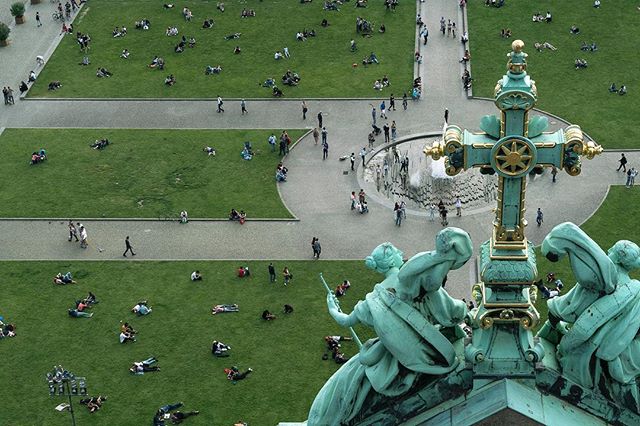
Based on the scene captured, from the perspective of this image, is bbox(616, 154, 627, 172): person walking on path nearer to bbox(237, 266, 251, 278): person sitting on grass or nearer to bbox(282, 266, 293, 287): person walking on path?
bbox(282, 266, 293, 287): person walking on path

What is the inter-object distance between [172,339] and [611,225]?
103ft

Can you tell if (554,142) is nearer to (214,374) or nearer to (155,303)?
(214,374)

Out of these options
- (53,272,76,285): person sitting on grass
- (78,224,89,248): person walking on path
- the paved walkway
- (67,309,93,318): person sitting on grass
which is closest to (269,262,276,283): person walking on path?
the paved walkway

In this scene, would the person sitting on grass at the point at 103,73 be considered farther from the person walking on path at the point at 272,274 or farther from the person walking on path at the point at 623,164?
the person walking on path at the point at 623,164

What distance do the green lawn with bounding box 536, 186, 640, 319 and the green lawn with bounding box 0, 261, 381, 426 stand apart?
1179 cm

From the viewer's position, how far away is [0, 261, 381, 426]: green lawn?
77.2 m

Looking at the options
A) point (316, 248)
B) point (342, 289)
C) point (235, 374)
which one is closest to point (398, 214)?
point (316, 248)

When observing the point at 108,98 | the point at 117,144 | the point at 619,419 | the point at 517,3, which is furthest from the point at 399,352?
the point at 517,3

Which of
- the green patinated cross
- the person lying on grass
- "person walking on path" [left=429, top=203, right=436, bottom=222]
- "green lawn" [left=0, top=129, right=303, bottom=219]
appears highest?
the green patinated cross

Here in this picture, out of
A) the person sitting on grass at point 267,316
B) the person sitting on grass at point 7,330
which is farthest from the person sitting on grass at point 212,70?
the person sitting on grass at point 7,330

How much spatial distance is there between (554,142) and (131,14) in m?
110

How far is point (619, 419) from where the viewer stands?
32312 millimetres

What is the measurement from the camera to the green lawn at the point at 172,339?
253 feet

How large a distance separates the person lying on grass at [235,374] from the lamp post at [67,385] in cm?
801
